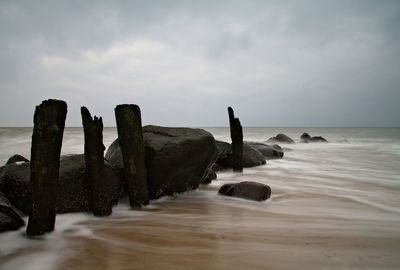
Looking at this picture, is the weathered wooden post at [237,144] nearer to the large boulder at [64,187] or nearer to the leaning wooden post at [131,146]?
the leaning wooden post at [131,146]

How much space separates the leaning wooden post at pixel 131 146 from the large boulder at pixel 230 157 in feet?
15.2

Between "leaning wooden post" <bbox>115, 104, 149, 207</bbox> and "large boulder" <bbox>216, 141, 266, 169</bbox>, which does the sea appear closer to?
"leaning wooden post" <bbox>115, 104, 149, 207</bbox>

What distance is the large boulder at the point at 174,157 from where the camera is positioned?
545 centimetres

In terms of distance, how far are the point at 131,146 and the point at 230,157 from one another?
18.5ft

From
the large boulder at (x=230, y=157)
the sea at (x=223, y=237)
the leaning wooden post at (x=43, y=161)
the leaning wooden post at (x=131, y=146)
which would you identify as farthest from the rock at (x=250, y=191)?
the large boulder at (x=230, y=157)

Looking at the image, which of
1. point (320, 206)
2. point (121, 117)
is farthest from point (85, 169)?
point (320, 206)

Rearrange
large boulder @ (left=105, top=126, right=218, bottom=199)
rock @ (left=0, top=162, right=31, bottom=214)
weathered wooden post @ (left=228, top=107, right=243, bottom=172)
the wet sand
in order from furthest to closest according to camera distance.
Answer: weathered wooden post @ (left=228, top=107, right=243, bottom=172) → large boulder @ (left=105, top=126, right=218, bottom=199) → rock @ (left=0, top=162, right=31, bottom=214) → the wet sand

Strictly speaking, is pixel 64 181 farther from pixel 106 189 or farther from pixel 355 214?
pixel 355 214

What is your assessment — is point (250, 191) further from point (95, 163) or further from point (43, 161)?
point (43, 161)

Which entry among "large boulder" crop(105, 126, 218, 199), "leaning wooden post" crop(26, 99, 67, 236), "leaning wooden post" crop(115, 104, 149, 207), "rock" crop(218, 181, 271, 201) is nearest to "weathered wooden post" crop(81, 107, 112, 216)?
"leaning wooden post" crop(115, 104, 149, 207)

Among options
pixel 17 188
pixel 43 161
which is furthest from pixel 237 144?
pixel 43 161

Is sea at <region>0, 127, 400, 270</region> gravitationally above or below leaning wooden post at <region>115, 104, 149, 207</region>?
below

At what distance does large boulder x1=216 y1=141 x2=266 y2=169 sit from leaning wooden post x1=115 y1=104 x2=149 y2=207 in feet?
15.2

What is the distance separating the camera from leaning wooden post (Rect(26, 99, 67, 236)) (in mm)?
3570
